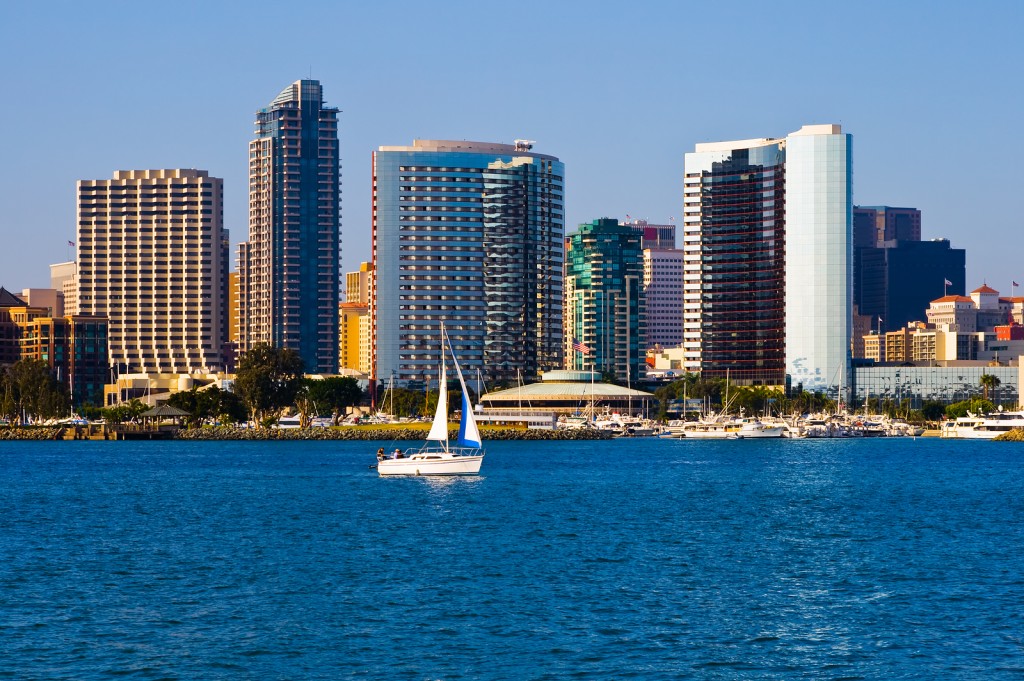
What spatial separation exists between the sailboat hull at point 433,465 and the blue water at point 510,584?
11002mm

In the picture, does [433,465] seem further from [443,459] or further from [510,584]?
[510,584]

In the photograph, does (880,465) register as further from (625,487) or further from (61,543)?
(61,543)

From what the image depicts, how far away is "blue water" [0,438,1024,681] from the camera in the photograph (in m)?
51.6

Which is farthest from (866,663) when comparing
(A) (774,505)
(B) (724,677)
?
(A) (774,505)

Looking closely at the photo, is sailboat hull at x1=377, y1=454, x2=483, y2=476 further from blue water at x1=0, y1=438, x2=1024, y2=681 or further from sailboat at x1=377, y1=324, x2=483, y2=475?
blue water at x1=0, y1=438, x2=1024, y2=681

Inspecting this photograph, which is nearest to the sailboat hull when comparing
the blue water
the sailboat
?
the sailboat

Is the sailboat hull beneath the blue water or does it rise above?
above

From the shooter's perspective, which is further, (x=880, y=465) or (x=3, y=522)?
(x=880, y=465)

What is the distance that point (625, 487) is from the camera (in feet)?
445

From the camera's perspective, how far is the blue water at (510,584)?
51594mm

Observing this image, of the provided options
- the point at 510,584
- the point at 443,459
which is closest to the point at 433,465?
the point at 443,459

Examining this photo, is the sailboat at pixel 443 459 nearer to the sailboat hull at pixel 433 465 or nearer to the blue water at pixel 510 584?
the sailboat hull at pixel 433 465

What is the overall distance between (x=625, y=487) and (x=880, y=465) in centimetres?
5497

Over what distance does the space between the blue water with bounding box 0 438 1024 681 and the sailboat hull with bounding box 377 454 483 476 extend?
36.1 feet
